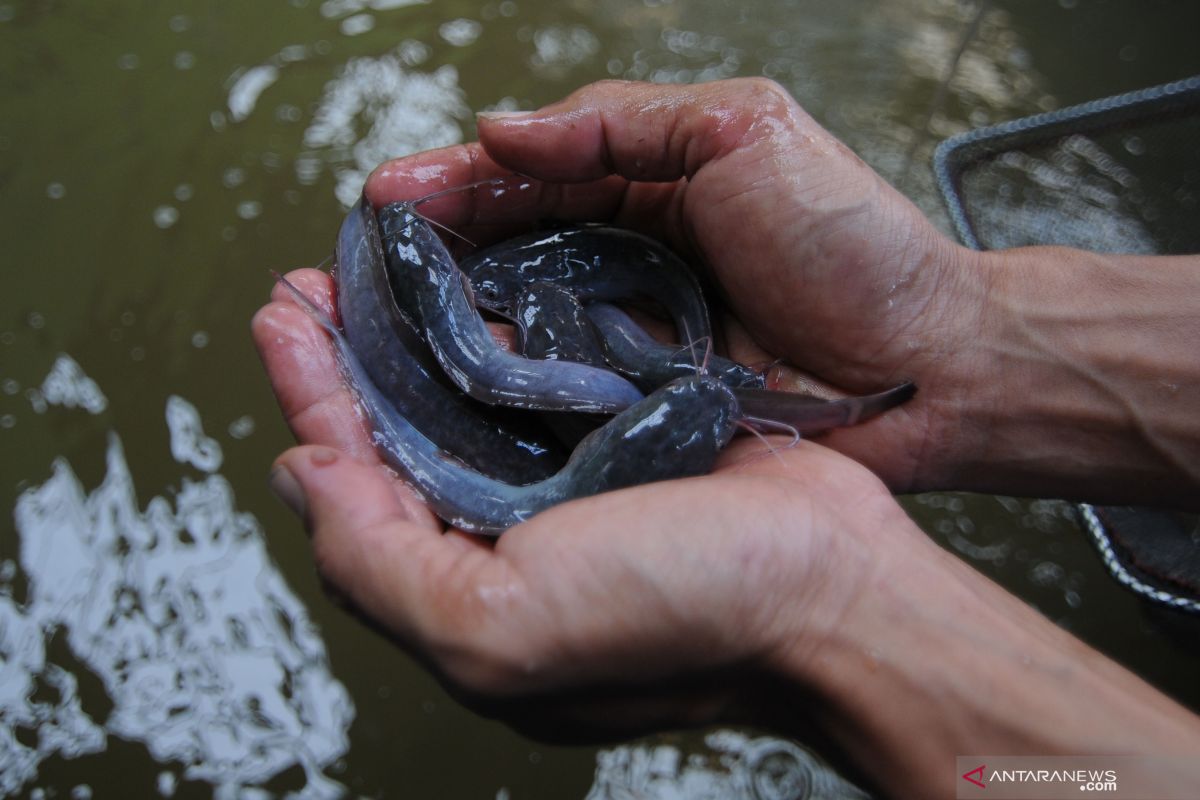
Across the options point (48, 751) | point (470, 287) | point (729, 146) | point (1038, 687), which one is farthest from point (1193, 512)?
point (48, 751)

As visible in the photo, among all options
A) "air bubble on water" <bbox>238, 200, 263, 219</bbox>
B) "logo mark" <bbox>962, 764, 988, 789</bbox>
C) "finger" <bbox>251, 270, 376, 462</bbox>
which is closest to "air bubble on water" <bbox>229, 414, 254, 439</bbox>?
"air bubble on water" <bbox>238, 200, 263, 219</bbox>

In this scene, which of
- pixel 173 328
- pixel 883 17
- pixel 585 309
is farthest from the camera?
pixel 883 17

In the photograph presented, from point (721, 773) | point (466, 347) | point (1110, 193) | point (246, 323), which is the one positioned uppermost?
point (466, 347)

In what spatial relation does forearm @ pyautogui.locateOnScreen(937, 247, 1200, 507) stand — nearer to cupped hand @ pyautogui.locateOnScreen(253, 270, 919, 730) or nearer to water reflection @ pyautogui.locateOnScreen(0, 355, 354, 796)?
cupped hand @ pyautogui.locateOnScreen(253, 270, 919, 730)

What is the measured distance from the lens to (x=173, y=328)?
244cm

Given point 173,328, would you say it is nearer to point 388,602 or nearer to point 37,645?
point 37,645

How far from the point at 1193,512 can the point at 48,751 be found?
2585mm

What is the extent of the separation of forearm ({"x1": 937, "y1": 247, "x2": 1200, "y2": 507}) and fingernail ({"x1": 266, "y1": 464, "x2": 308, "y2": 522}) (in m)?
1.29

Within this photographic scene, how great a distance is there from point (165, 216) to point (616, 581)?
7.38 ft

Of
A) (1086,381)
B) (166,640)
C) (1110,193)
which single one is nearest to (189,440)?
(166,640)

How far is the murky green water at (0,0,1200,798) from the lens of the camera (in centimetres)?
195

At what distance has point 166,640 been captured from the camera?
203 cm

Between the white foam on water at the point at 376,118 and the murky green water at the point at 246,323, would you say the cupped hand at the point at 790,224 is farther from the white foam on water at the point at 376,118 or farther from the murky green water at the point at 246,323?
the white foam on water at the point at 376,118

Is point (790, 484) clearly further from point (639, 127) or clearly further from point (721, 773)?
point (721, 773)
